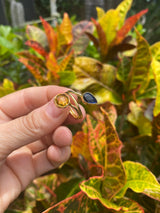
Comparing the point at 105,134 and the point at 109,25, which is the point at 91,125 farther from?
→ the point at 109,25

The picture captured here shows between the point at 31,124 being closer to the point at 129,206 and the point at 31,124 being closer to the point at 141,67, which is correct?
the point at 129,206

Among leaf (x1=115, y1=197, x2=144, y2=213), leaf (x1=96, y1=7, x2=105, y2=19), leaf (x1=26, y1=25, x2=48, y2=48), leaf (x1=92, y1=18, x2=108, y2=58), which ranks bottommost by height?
leaf (x1=115, y1=197, x2=144, y2=213)

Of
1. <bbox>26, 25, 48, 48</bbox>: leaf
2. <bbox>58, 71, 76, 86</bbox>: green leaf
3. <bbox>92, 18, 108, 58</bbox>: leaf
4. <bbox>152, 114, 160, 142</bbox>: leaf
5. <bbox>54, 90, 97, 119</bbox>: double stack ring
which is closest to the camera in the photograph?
<bbox>54, 90, 97, 119</bbox>: double stack ring

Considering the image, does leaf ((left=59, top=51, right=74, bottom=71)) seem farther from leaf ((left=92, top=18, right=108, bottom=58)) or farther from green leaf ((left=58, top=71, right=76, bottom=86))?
leaf ((left=92, top=18, right=108, bottom=58))

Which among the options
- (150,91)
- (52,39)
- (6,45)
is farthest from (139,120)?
(6,45)

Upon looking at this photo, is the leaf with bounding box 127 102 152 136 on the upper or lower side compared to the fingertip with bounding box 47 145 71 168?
upper

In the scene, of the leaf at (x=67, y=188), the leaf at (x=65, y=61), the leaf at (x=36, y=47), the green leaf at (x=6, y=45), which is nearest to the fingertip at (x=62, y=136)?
the leaf at (x=67, y=188)

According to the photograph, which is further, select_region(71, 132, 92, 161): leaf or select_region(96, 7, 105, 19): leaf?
select_region(96, 7, 105, 19): leaf

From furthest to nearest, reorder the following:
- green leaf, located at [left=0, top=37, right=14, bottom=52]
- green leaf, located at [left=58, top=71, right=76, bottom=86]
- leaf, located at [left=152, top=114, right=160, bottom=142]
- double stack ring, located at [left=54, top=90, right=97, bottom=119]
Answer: green leaf, located at [left=0, top=37, right=14, bottom=52] → green leaf, located at [left=58, top=71, right=76, bottom=86] → leaf, located at [left=152, top=114, right=160, bottom=142] → double stack ring, located at [left=54, top=90, right=97, bottom=119]

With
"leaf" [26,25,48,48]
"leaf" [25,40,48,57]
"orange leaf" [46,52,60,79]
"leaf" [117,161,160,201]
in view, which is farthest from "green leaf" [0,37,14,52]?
"leaf" [117,161,160,201]
